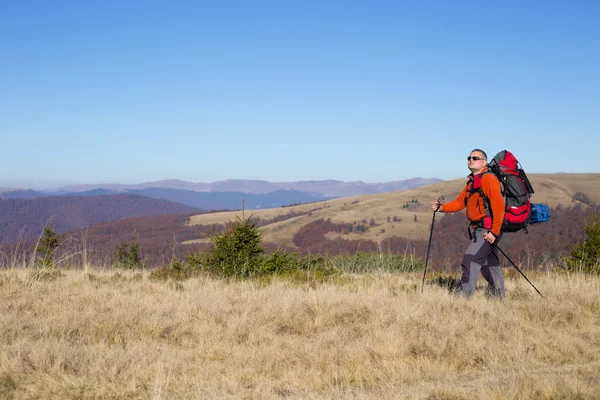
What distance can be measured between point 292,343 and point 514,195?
3791mm

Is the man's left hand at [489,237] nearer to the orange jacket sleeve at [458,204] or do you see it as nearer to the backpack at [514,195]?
the backpack at [514,195]

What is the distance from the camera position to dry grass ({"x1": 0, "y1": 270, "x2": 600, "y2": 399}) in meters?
4.20

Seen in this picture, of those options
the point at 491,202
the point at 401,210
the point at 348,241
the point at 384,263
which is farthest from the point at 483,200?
the point at 401,210

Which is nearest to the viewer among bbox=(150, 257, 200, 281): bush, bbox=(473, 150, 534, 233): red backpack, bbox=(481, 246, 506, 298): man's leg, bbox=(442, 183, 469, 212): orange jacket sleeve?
bbox=(473, 150, 534, 233): red backpack

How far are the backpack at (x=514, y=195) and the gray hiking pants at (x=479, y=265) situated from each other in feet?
1.28

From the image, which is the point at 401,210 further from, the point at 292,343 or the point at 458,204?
the point at 292,343

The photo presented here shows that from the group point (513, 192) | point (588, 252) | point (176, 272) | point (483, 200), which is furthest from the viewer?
point (588, 252)

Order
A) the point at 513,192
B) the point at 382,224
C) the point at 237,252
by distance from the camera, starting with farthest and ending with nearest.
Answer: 1. the point at 382,224
2. the point at 237,252
3. the point at 513,192

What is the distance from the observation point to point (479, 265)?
7.05 m

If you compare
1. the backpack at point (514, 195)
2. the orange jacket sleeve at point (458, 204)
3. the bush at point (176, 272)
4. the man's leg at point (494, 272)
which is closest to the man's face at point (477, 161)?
the backpack at point (514, 195)

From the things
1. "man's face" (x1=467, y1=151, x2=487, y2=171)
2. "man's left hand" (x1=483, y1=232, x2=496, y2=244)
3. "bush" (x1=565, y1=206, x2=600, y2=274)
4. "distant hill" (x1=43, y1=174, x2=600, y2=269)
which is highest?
"man's face" (x1=467, y1=151, x2=487, y2=171)

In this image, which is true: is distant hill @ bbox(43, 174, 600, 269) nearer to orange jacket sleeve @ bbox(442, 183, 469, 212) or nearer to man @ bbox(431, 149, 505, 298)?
orange jacket sleeve @ bbox(442, 183, 469, 212)

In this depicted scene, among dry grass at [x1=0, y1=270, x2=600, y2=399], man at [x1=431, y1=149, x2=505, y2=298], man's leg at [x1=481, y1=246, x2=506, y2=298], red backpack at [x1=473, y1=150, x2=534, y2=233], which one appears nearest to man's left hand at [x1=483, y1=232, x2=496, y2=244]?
man at [x1=431, y1=149, x2=505, y2=298]

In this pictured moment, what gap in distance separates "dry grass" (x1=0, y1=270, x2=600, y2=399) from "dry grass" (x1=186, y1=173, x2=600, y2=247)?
76.1m
